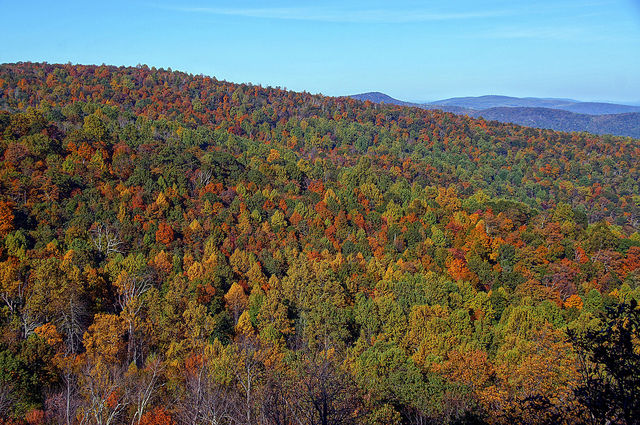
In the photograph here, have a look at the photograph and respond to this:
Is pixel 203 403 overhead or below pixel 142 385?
overhead

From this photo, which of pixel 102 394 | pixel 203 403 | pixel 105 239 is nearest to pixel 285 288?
pixel 105 239

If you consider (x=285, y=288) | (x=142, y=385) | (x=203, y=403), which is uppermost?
(x=203, y=403)

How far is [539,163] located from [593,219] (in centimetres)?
3079

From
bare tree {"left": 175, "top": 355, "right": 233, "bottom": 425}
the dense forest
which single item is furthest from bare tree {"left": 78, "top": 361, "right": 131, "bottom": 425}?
bare tree {"left": 175, "top": 355, "right": 233, "bottom": 425}

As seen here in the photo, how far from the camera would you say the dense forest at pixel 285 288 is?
15.6 meters

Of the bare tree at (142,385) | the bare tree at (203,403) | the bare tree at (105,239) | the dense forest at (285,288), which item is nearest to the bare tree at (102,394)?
the dense forest at (285,288)

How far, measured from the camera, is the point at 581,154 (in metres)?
119

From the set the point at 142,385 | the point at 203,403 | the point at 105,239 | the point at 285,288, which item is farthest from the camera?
the point at 105,239

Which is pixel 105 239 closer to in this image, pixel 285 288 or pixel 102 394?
pixel 285 288

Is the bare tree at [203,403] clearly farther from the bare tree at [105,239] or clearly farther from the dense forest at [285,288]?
the bare tree at [105,239]

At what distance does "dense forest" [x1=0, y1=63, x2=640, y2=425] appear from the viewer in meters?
15.6

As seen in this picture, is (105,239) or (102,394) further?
(105,239)

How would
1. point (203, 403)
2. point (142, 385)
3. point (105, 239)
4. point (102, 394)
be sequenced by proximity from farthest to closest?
1. point (105, 239)
2. point (102, 394)
3. point (142, 385)
4. point (203, 403)

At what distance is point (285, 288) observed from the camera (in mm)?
38438
